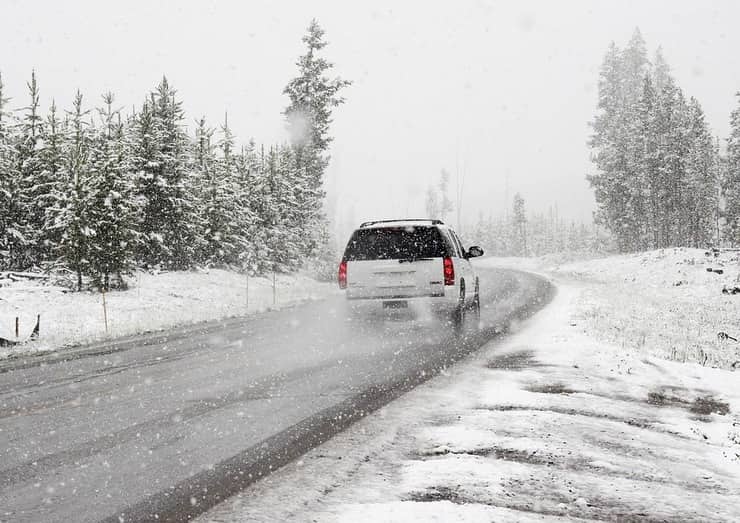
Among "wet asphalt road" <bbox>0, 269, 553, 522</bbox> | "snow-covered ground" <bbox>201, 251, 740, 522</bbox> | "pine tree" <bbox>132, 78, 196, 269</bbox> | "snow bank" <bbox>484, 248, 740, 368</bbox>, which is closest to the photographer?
"snow-covered ground" <bbox>201, 251, 740, 522</bbox>

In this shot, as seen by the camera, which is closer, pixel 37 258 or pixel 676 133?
pixel 37 258

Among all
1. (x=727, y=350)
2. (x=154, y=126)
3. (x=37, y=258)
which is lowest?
(x=727, y=350)

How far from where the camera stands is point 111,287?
22734 mm

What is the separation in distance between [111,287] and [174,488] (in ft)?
67.5

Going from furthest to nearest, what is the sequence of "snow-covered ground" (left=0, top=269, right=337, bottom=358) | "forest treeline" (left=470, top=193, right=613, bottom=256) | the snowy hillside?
"forest treeline" (left=470, top=193, right=613, bottom=256), "snow-covered ground" (left=0, top=269, right=337, bottom=358), the snowy hillside

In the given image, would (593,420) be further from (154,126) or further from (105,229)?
(154,126)

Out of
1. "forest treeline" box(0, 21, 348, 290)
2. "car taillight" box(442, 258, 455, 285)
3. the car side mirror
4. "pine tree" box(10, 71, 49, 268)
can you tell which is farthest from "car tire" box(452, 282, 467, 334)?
"pine tree" box(10, 71, 49, 268)

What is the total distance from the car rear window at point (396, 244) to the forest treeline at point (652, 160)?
4170 centimetres

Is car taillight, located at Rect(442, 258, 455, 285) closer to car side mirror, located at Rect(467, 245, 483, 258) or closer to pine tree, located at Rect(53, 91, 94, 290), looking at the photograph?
car side mirror, located at Rect(467, 245, 483, 258)

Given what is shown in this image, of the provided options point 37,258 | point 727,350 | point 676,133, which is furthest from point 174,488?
point 676,133

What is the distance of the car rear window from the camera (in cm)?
1219

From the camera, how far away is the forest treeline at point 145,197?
21250 mm

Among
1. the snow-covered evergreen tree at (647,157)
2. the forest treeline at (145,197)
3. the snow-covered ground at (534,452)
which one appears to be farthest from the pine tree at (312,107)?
the snow-covered ground at (534,452)

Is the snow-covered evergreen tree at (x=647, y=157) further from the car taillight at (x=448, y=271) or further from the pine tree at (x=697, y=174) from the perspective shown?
the car taillight at (x=448, y=271)
